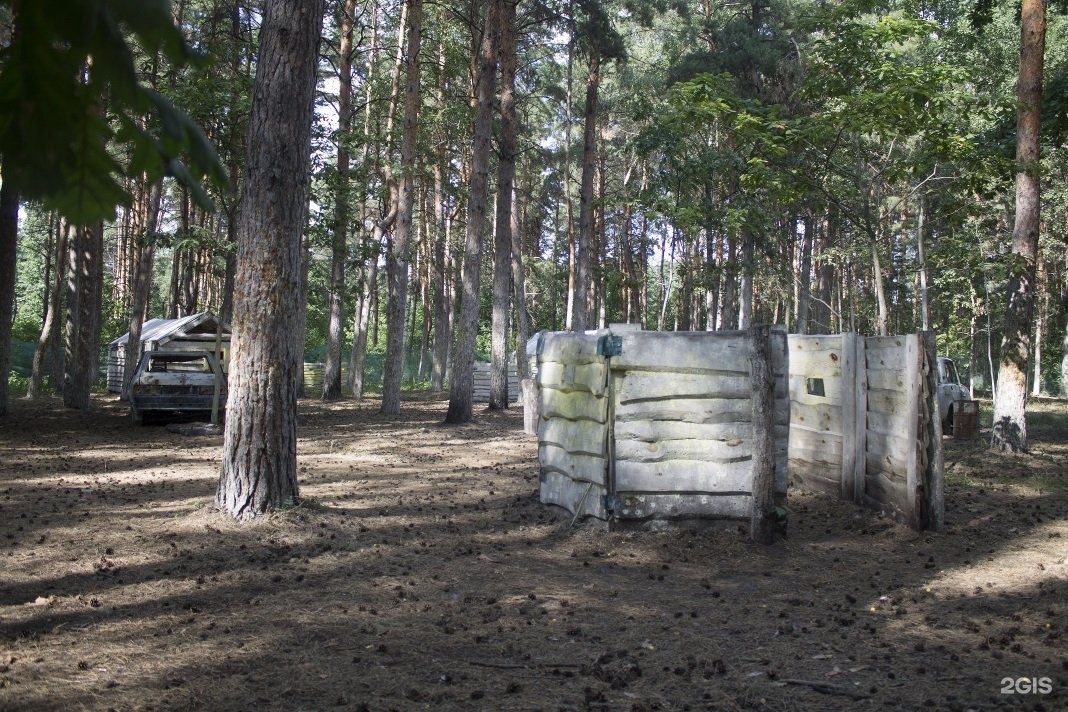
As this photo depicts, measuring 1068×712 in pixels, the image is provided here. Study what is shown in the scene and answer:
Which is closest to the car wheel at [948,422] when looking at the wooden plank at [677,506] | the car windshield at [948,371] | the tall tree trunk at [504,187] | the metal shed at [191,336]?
the car windshield at [948,371]

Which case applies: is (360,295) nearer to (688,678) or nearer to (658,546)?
(658,546)

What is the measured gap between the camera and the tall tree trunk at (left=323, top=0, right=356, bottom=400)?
61.7ft

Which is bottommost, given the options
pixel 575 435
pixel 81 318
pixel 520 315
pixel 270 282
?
pixel 575 435

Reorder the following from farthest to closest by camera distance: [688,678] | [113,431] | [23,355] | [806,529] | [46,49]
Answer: [23,355]
[113,431]
[806,529]
[688,678]
[46,49]

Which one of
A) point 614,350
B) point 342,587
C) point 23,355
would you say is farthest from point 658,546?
point 23,355

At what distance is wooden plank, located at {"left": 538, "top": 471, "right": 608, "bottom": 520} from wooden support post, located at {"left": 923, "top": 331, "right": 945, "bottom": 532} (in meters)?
3.04

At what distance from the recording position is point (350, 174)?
62.6ft

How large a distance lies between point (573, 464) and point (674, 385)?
128 cm

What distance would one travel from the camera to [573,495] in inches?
313

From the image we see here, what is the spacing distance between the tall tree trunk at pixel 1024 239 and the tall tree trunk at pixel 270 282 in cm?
1127

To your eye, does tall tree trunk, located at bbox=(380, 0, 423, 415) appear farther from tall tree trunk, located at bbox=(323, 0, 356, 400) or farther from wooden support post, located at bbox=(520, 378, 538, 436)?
wooden support post, located at bbox=(520, 378, 538, 436)

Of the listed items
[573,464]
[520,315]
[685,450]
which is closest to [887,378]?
[685,450]

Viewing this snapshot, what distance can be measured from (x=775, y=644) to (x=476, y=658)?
1757 mm

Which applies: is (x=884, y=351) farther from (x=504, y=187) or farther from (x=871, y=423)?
(x=504, y=187)
